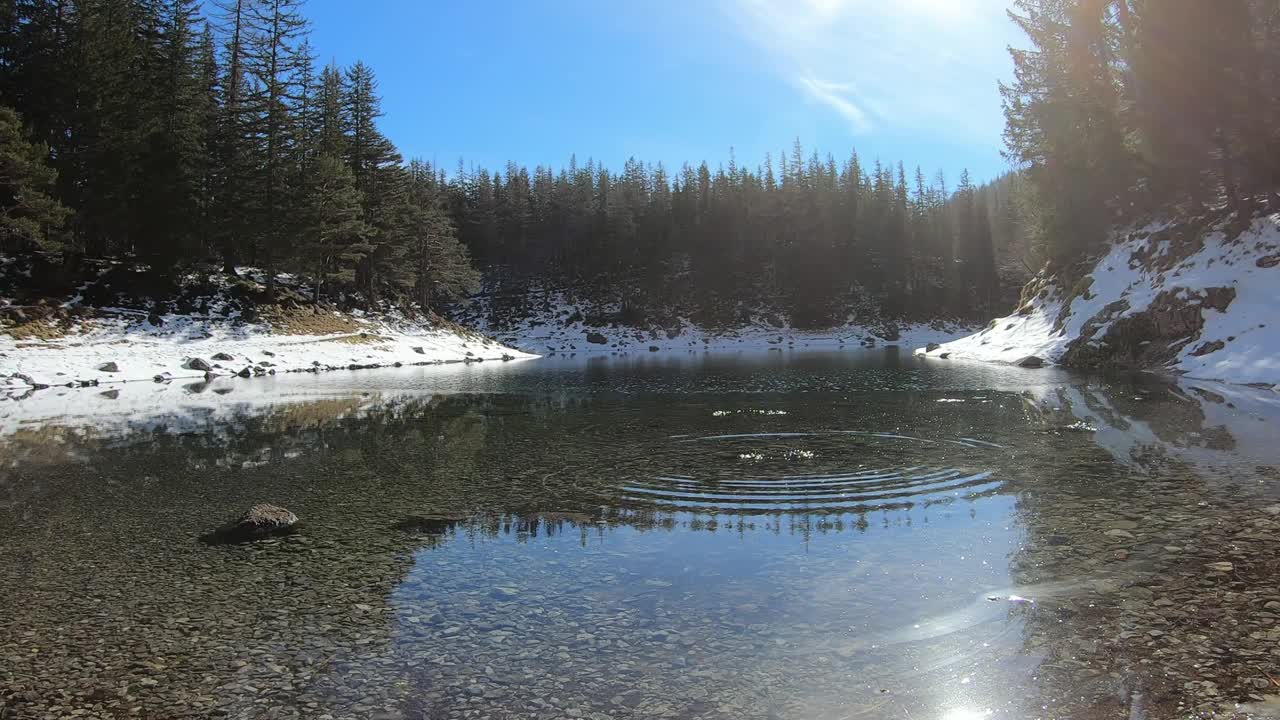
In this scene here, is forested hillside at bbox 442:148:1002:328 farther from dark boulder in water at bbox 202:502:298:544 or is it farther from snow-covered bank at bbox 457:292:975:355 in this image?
dark boulder in water at bbox 202:502:298:544

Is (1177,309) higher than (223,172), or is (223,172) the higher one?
(223,172)

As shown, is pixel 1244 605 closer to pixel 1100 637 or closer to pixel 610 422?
pixel 1100 637

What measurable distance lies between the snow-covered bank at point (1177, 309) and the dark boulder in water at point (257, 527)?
2884cm

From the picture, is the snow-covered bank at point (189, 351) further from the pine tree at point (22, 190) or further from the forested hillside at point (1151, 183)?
the forested hillside at point (1151, 183)

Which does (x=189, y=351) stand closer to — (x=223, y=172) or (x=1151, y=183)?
(x=223, y=172)

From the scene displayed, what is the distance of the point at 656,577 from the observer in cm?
716

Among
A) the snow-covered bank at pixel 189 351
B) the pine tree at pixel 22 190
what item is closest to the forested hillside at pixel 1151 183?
the snow-covered bank at pixel 189 351

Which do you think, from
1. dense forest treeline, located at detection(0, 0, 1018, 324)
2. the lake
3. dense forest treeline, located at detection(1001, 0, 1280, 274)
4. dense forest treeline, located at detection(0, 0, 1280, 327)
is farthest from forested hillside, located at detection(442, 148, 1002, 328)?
the lake

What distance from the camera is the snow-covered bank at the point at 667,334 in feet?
287

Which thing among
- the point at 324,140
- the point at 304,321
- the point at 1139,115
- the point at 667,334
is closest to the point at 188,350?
the point at 304,321

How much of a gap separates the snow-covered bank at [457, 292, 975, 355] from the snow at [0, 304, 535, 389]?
28.0 metres

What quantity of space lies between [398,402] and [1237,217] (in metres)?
38.5

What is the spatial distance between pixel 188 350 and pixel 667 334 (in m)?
62.6

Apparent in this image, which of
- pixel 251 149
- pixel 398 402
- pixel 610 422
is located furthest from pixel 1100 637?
pixel 251 149
